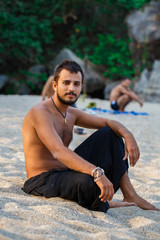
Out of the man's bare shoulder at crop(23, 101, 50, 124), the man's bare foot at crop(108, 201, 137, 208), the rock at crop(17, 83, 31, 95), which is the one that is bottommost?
the rock at crop(17, 83, 31, 95)

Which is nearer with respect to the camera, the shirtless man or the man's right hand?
the man's right hand

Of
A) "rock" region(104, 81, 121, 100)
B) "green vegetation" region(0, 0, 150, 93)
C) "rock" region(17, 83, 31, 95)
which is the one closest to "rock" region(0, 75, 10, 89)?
"rock" region(17, 83, 31, 95)

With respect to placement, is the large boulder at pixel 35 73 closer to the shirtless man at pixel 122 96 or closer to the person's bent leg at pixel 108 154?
the shirtless man at pixel 122 96

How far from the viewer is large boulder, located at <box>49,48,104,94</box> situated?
1482cm

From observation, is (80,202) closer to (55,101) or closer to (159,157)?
(55,101)

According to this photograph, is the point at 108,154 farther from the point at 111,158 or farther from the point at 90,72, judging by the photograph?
the point at 90,72

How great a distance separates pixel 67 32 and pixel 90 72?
121 inches

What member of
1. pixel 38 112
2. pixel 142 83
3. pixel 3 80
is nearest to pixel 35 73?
pixel 3 80

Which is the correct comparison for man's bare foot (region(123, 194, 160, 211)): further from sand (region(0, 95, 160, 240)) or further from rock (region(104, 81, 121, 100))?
rock (region(104, 81, 121, 100))

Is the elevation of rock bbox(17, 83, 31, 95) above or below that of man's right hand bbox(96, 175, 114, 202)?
below

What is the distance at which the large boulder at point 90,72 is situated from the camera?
14820 mm

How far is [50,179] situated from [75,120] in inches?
24.2

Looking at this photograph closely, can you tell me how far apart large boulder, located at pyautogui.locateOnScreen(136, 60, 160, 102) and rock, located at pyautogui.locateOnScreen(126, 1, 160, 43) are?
4.03ft

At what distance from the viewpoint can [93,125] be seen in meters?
2.90
